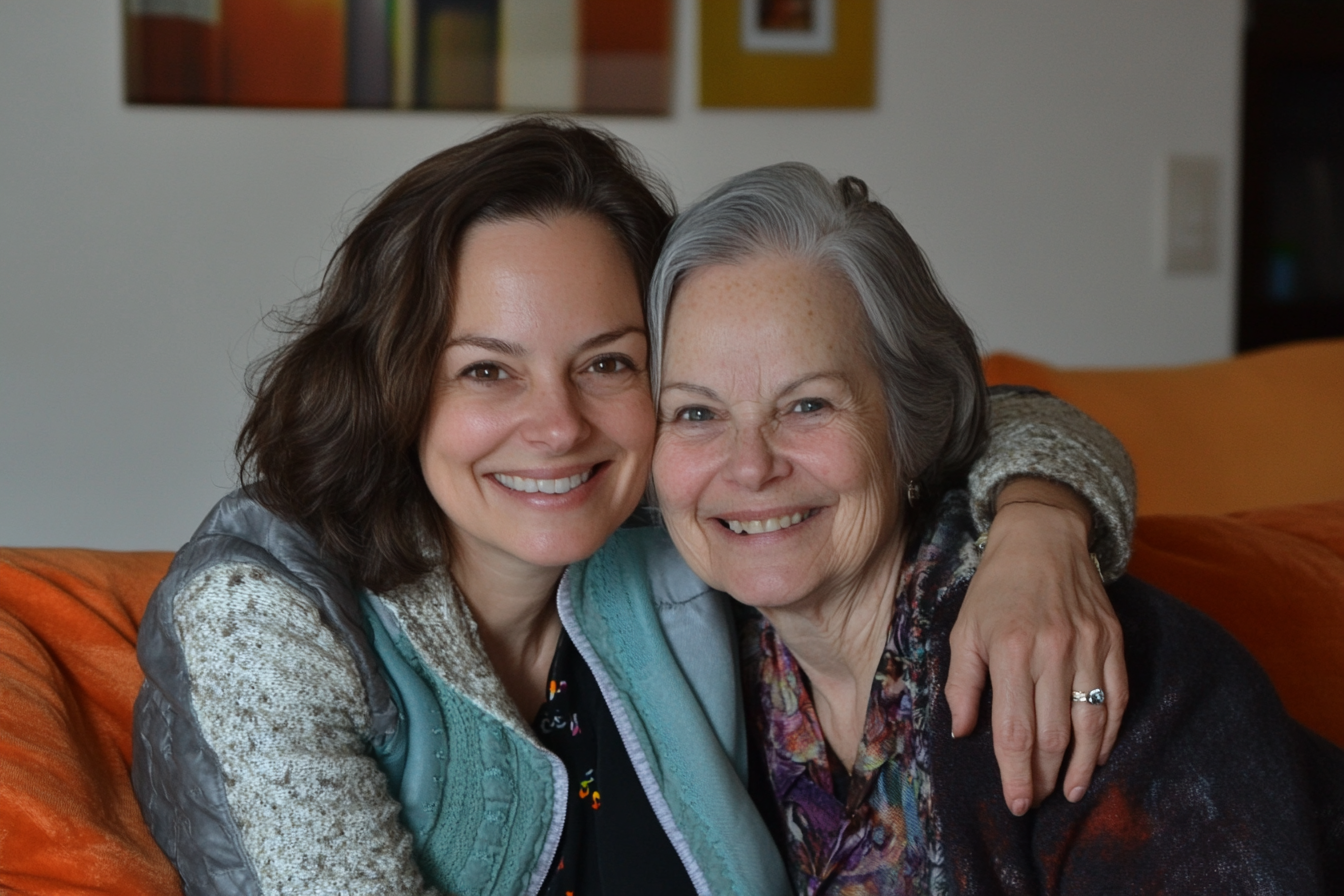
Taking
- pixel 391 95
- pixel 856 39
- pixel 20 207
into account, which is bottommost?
pixel 20 207

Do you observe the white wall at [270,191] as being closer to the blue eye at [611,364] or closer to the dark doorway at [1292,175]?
the dark doorway at [1292,175]

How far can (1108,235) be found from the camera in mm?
2904

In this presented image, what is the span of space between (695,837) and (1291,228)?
2507mm

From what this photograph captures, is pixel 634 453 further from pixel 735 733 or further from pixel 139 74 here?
pixel 139 74

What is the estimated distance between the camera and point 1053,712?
3.45 feet

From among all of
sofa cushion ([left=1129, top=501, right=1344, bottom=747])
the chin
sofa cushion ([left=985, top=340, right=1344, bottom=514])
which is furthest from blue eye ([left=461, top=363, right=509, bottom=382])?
sofa cushion ([left=985, top=340, right=1344, bottom=514])

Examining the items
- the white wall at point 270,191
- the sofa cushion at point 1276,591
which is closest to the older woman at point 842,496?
the sofa cushion at point 1276,591

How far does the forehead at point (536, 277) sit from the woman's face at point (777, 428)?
9cm

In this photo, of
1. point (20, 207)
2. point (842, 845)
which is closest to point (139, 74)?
point (20, 207)

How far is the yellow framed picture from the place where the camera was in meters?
2.62

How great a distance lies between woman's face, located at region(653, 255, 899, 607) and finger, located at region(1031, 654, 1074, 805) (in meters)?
0.33

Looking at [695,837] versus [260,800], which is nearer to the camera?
[260,800]

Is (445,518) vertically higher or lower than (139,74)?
lower

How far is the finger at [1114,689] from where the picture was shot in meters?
1.06
